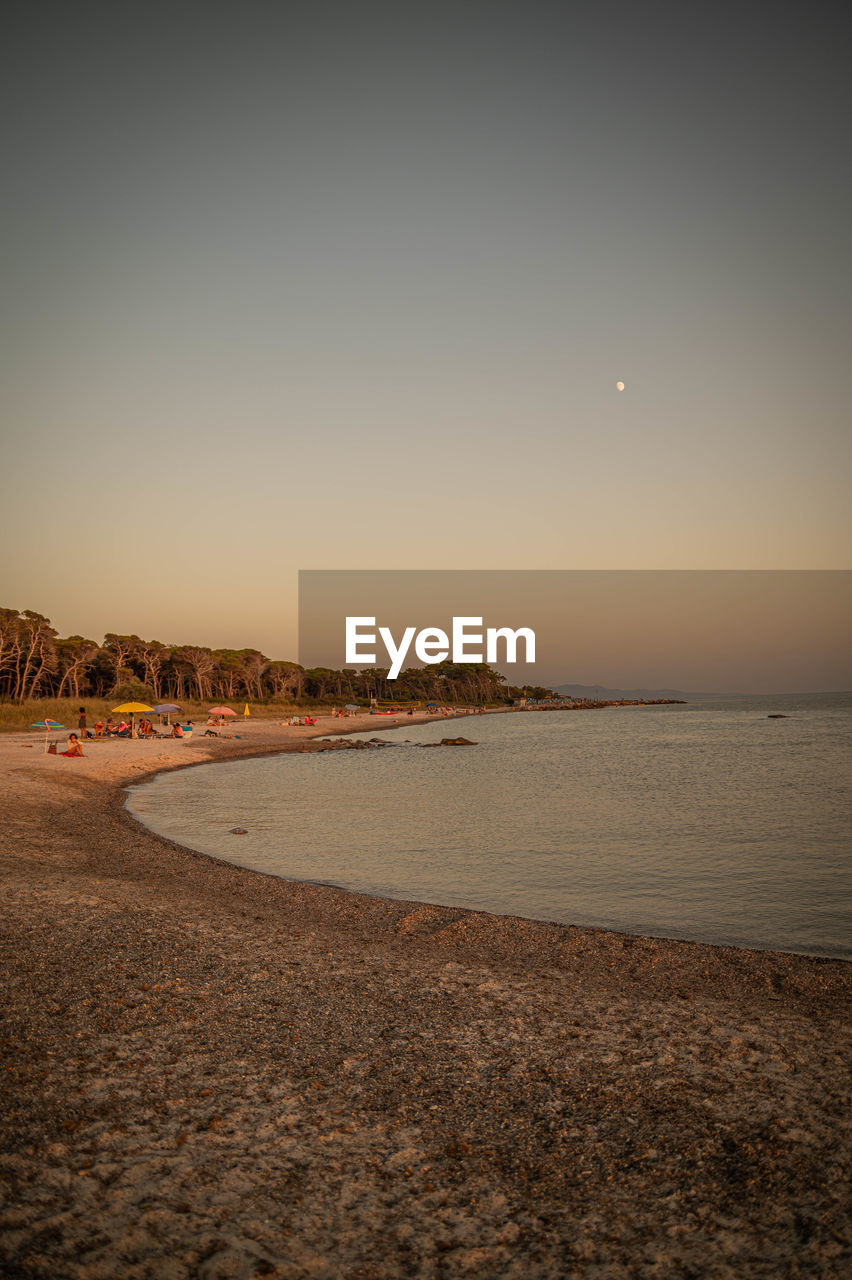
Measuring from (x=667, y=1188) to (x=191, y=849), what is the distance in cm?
1565

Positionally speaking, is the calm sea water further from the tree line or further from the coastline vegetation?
the tree line

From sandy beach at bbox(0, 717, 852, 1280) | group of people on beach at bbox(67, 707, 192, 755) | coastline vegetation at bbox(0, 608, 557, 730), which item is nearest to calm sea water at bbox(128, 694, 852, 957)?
sandy beach at bbox(0, 717, 852, 1280)

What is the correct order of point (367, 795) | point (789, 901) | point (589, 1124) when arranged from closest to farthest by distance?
point (589, 1124) → point (789, 901) → point (367, 795)

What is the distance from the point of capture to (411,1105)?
18.8 ft

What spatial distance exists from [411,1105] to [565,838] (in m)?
16.5

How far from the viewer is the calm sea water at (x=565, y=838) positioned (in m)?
13.7

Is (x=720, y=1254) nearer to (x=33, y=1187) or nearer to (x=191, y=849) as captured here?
(x=33, y=1187)

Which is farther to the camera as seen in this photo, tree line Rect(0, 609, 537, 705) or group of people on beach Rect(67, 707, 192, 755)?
tree line Rect(0, 609, 537, 705)

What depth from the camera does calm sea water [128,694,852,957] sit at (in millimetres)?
13656

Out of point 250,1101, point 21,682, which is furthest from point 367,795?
point 21,682

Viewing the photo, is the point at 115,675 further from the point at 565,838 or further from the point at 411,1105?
the point at 411,1105

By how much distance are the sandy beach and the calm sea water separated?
3210 millimetres

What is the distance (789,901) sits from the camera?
14289 millimetres

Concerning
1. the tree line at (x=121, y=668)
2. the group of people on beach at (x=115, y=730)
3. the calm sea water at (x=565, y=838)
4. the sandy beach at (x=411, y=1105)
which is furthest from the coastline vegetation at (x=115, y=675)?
the sandy beach at (x=411, y=1105)
